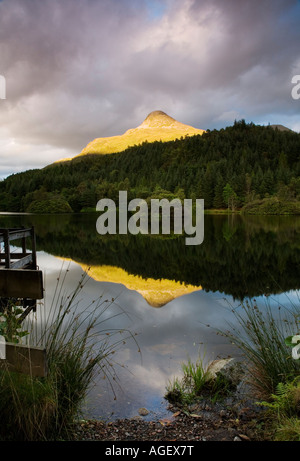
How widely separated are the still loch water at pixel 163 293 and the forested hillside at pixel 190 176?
62.0 metres

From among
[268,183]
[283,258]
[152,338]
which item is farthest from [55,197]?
[152,338]

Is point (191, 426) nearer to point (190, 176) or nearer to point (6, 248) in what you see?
point (6, 248)

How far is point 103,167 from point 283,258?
163237 mm

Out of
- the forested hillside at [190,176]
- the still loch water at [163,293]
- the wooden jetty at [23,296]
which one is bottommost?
the still loch water at [163,293]

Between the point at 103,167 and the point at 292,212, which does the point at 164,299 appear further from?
the point at 103,167

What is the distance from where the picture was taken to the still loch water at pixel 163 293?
548cm

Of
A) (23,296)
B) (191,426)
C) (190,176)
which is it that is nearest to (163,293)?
(191,426)

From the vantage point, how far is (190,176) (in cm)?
12000

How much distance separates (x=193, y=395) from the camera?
4.93 m

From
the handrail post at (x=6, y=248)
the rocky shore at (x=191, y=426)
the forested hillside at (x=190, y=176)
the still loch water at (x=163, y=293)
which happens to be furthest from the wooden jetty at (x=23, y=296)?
the forested hillside at (x=190, y=176)

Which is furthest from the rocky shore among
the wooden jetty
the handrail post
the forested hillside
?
the forested hillside

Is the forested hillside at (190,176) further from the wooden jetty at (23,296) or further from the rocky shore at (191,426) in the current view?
the wooden jetty at (23,296)

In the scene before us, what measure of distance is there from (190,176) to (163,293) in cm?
10996

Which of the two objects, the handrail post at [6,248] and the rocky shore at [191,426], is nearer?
the rocky shore at [191,426]
